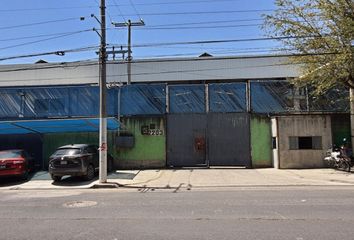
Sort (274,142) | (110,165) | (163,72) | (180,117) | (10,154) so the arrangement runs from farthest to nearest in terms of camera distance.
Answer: (163,72), (180,117), (274,142), (110,165), (10,154)

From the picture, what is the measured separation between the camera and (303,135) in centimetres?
2295

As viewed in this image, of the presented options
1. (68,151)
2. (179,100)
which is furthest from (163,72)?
(68,151)

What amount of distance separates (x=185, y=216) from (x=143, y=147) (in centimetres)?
1490

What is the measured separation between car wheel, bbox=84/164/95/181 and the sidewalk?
35 centimetres

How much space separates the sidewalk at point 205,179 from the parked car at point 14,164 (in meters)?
0.50

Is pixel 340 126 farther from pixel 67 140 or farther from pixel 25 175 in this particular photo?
pixel 25 175

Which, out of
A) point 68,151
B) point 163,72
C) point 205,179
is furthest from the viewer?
point 163,72

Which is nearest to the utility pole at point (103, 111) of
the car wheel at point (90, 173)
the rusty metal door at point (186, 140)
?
the car wheel at point (90, 173)

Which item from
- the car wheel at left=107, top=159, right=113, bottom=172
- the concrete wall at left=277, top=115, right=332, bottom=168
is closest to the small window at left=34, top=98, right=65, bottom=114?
the car wheel at left=107, top=159, right=113, bottom=172

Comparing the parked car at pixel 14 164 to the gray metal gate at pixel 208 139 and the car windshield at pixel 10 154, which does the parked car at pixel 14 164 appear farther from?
the gray metal gate at pixel 208 139

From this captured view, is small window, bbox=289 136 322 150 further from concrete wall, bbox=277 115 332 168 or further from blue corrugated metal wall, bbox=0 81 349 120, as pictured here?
blue corrugated metal wall, bbox=0 81 349 120

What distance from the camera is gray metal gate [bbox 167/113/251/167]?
2398 cm

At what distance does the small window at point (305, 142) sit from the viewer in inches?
899

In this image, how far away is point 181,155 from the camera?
79.4 feet
